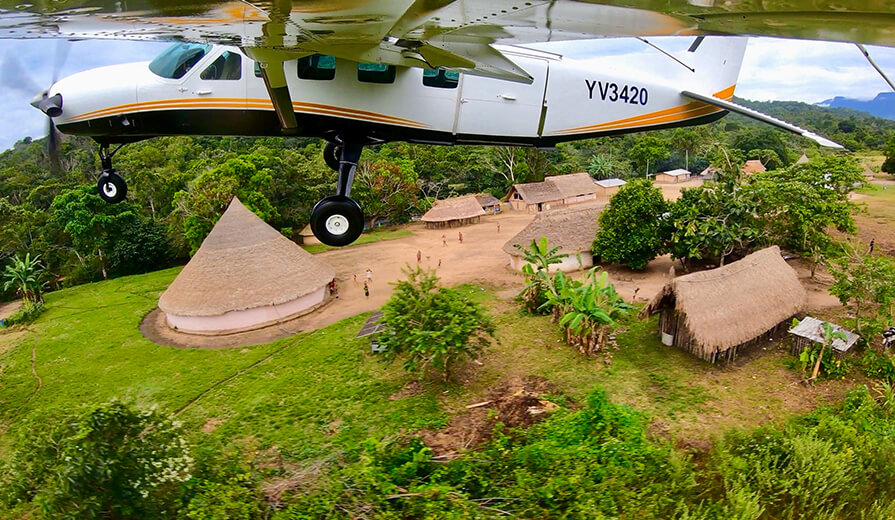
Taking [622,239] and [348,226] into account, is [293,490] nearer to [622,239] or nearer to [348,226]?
[348,226]

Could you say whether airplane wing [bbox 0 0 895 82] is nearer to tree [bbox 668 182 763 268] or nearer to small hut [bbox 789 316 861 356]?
small hut [bbox 789 316 861 356]

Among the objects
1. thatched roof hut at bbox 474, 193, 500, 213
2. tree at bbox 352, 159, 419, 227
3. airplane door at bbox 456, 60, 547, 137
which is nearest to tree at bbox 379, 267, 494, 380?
airplane door at bbox 456, 60, 547, 137

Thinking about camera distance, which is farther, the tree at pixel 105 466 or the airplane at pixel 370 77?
the tree at pixel 105 466

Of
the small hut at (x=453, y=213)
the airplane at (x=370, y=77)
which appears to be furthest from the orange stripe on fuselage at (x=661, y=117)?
the small hut at (x=453, y=213)

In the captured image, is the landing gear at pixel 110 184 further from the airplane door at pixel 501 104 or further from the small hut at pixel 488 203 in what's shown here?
the small hut at pixel 488 203

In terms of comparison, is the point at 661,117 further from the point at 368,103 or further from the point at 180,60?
the point at 180,60

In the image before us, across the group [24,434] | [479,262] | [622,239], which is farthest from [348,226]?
[479,262]
